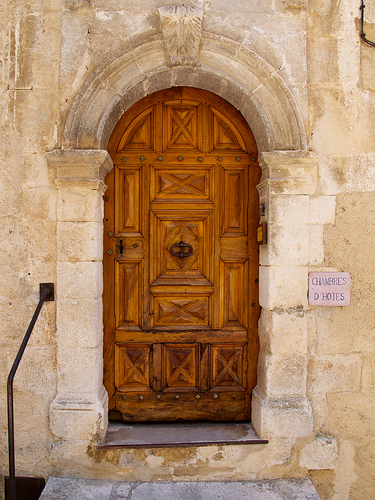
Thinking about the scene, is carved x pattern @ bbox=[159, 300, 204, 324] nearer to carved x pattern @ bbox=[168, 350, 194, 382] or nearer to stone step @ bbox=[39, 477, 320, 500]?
carved x pattern @ bbox=[168, 350, 194, 382]

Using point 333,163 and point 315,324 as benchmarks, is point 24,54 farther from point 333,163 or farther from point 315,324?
A: point 315,324

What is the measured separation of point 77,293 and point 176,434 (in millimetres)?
1295

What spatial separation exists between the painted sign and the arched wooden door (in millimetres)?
450

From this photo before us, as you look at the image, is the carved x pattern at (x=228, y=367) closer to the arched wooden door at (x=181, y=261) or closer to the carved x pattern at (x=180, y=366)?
Answer: the arched wooden door at (x=181, y=261)

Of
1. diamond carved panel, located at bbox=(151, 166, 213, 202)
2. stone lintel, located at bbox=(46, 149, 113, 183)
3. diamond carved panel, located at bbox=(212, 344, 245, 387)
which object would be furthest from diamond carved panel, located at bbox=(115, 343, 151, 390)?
stone lintel, located at bbox=(46, 149, 113, 183)

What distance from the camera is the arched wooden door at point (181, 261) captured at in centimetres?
280

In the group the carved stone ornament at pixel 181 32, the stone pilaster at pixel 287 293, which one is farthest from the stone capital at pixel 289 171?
the carved stone ornament at pixel 181 32

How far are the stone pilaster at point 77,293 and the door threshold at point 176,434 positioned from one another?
0.18 metres

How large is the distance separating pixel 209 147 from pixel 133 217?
828 millimetres

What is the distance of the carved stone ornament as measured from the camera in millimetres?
2418

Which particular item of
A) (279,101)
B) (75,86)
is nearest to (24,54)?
(75,86)

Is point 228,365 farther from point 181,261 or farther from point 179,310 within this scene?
point 181,261

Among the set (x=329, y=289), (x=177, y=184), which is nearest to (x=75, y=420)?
(x=177, y=184)

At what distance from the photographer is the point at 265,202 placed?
2.64 m
